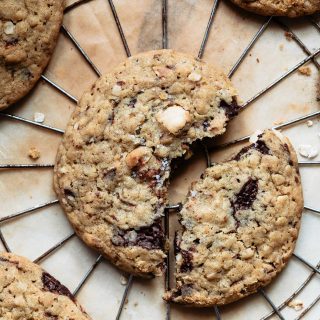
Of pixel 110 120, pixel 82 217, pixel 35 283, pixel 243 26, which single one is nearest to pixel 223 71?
pixel 243 26

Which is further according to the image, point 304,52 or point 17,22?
point 304,52

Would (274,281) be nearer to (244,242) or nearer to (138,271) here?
(244,242)

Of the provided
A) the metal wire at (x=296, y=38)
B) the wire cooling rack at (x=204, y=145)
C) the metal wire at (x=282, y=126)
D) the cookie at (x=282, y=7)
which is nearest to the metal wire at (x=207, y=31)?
the wire cooling rack at (x=204, y=145)

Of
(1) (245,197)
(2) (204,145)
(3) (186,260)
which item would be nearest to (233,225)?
(1) (245,197)

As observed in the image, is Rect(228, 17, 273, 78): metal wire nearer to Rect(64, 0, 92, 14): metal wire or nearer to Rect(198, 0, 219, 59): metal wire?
Rect(198, 0, 219, 59): metal wire

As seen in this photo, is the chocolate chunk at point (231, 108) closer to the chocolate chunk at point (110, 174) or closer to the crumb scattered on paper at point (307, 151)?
the crumb scattered on paper at point (307, 151)

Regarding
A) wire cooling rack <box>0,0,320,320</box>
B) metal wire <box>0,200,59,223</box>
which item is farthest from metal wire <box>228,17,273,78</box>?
metal wire <box>0,200,59,223</box>
